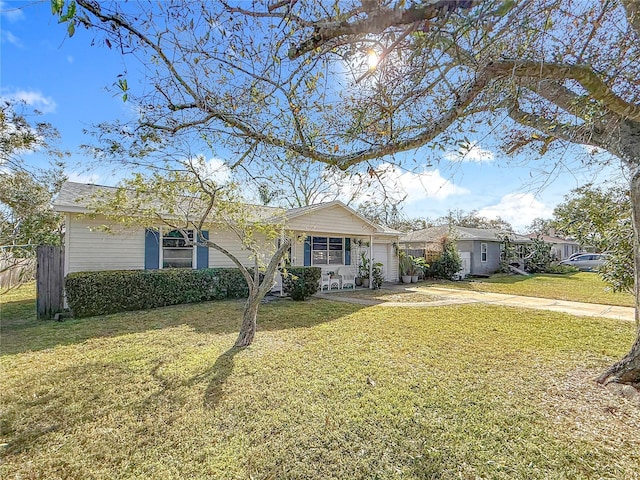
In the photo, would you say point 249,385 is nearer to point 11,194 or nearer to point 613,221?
point 613,221

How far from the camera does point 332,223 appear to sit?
44.5 ft

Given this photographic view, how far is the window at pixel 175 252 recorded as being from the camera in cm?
1065

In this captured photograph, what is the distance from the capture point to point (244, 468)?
8.47 ft

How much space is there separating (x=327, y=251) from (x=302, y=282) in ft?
13.7

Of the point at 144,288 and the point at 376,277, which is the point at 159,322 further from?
the point at 376,277

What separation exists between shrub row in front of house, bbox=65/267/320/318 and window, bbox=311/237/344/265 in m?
3.05

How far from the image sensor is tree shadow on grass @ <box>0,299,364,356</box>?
6.35 metres

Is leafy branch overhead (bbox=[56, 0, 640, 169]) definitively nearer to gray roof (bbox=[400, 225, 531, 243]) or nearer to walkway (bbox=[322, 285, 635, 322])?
walkway (bbox=[322, 285, 635, 322])

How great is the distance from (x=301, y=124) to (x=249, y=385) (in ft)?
11.7

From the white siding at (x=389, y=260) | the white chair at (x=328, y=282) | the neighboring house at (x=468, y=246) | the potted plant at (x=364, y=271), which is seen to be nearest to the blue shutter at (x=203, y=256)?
the white chair at (x=328, y=282)

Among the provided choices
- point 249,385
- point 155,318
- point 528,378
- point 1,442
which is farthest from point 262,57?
point 155,318

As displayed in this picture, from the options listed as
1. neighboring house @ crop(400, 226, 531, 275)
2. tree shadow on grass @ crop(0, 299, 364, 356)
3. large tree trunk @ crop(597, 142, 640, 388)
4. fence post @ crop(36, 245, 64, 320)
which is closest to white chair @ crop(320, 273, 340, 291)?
tree shadow on grass @ crop(0, 299, 364, 356)

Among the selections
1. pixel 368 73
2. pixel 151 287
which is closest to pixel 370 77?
pixel 368 73

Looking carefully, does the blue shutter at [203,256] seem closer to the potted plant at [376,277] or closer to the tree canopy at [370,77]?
the tree canopy at [370,77]
